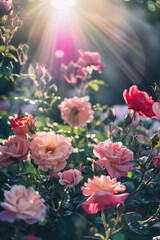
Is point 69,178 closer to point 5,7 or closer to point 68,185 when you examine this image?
point 68,185

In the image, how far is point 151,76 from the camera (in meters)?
4.80

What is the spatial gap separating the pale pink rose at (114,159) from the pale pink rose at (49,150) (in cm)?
10

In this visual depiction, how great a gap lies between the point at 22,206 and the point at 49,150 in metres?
0.30

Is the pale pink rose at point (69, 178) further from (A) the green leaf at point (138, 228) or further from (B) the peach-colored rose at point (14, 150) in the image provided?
(A) the green leaf at point (138, 228)

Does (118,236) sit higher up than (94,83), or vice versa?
(118,236)

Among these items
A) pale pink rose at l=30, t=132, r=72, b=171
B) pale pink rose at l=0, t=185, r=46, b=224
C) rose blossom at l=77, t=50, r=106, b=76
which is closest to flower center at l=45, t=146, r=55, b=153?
pale pink rose at l=30, t=132, r=72, b=171

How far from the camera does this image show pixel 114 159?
1.48m

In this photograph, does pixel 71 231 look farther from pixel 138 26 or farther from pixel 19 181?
pixel 138 26

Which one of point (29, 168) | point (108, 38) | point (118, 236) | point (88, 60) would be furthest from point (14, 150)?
point (108, 38)

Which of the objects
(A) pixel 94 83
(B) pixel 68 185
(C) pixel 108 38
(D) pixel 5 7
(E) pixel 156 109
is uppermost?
(D) pixel 5 7

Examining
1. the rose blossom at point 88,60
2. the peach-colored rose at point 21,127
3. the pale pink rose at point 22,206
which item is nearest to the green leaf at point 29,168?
Answer: the peach-colored rose at point 21,127

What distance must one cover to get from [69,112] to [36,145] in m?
0.78

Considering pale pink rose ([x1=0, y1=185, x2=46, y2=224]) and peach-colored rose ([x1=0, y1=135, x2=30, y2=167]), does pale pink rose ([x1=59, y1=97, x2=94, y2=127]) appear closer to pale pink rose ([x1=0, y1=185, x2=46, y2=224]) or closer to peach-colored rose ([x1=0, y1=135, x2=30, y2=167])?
peach-colored rose ([x1=0, y1=135, x2=30, y2=167])

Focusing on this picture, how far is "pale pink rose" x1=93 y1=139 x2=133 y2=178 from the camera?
1.48m
